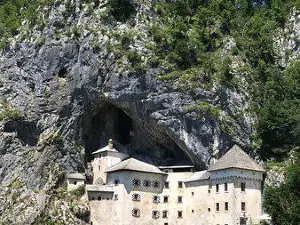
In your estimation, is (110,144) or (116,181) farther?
(110,144)

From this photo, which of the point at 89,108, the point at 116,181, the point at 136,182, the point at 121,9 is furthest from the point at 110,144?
the point at 121,9

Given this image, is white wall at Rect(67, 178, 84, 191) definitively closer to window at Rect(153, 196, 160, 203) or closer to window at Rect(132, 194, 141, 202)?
window at Rect(132, 194, 141, 202)

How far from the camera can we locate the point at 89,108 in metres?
88.4

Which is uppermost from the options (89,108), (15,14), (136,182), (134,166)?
(15,14)

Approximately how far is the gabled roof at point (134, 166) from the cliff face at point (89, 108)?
4.05 m

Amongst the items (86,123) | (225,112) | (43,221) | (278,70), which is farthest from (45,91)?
(278,70)

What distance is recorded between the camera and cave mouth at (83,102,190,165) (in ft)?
290

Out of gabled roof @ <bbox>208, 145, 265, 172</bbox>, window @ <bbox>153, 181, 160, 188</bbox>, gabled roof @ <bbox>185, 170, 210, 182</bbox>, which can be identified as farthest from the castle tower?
gabled roof @ <bbox>208, 145, 265, 172</bbox>

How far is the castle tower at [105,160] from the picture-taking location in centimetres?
8781

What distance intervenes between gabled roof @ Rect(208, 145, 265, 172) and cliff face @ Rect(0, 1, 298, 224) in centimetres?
Result: 256

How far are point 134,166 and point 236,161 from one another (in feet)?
48.5

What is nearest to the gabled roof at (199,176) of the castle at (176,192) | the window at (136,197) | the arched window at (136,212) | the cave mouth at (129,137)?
the castle at (176,192)

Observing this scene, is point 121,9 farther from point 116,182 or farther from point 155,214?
point 155,214

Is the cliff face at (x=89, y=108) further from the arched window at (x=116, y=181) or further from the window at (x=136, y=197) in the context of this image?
the window at (x=136, y=197)
